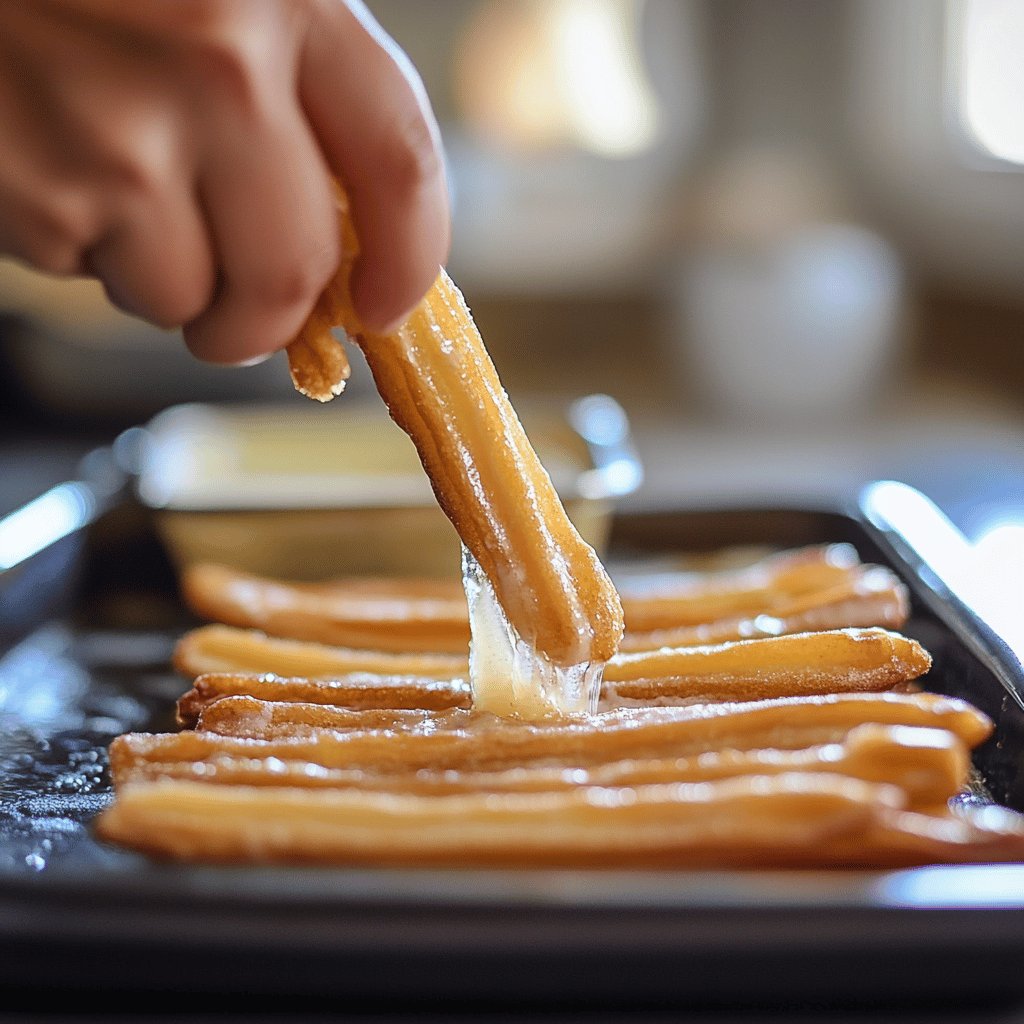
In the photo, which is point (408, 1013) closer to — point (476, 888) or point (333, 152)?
point (476, 888)

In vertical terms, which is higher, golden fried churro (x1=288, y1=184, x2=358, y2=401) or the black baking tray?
golden fried churro (x1=288, y1=184, x2=358, y2=401)

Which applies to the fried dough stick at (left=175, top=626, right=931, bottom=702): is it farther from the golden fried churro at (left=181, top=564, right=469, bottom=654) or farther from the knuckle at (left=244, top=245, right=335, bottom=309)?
the knuckle at (left=244, top=245, right=335, bottom=309)

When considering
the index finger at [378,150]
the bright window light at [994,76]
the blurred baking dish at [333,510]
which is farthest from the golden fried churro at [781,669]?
the bright window light at [994,76]

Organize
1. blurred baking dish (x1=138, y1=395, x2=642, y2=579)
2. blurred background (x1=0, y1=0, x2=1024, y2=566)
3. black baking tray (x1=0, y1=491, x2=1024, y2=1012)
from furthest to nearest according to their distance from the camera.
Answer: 1. blurred background (x1=0, y1=0, x2=1024, y2=566)
2. blurred baking dish (x1=138, y1=395, x2=642, y2=579)
3. black baking tray (x1=0, y1=491, x2=1024, y2=1012)

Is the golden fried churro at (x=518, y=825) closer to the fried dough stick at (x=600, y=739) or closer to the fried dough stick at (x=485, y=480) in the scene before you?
the fried dough stick at (x=600, y=739)

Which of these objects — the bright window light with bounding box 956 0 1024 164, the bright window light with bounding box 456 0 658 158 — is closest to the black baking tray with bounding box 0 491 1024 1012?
the bright window light with bounding box 956 0 1024 164

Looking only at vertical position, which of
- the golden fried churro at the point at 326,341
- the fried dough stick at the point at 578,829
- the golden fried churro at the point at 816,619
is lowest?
the fried dough stick at the point at 578,829

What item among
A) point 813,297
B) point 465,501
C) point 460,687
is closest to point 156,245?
point 465,501
